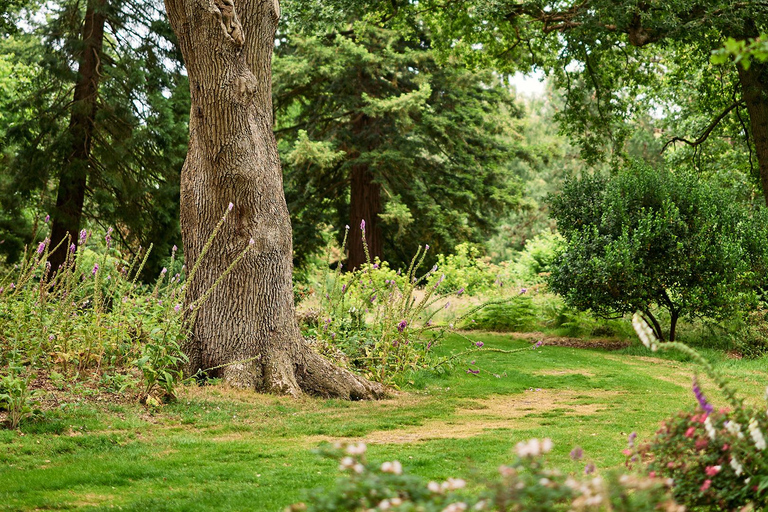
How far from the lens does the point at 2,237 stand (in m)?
15.5

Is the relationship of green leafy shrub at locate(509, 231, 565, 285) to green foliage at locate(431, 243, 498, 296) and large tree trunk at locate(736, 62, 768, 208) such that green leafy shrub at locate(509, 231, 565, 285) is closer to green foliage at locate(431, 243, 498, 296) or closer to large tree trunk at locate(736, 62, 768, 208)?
green foliage at locate(431, 243, 498, 296)

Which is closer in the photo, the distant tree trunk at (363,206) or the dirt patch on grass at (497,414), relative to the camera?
the dirt patch on grass at (497,414)

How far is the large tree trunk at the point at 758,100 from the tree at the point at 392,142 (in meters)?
8.00

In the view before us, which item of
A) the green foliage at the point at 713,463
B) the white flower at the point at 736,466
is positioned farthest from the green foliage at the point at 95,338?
the white flower at the point at 736,466

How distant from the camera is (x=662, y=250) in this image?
13.5 meters

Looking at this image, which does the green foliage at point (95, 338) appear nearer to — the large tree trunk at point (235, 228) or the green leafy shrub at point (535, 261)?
the large tree trunk at point (235, 228)

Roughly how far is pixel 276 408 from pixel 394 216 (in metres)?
12.0

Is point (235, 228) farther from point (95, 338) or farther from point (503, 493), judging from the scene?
point (503, 493)

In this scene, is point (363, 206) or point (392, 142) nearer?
point (392, 142)

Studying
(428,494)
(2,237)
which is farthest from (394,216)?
(428,494)

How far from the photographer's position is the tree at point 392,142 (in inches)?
764

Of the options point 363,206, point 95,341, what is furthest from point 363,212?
point 95,341

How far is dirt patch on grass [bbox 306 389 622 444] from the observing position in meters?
6.20

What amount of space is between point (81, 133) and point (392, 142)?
317 inches
